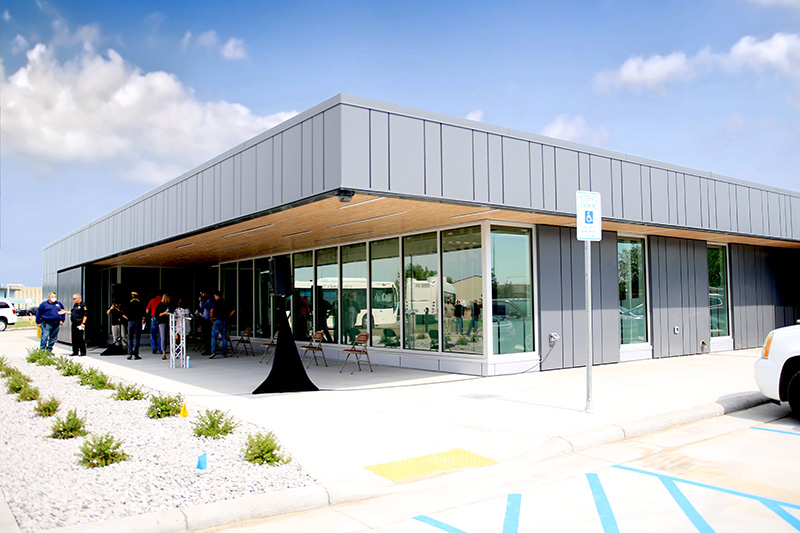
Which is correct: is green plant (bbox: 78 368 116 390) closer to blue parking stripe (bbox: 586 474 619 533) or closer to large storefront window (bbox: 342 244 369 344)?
large storefront window (bbox: 342 244 369 344)

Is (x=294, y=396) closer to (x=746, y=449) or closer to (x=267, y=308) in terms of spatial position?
(x=746, y=449)

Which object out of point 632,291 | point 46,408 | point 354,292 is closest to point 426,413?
point 46,408

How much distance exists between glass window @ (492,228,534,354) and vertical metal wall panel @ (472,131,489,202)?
211cm

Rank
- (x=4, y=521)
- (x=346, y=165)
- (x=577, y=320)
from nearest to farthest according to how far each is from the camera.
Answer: (x=4, y=521), (x=346, y=165), (x=577, y=320)

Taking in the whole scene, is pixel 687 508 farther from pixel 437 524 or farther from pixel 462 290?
pixel 462 290

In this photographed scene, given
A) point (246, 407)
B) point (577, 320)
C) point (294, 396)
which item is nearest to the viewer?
point (246, 407)

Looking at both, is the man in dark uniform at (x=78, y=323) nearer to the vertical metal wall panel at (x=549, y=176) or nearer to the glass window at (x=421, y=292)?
the glass window at (x=421, y=292)

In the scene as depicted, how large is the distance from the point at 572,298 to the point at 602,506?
8397 mm

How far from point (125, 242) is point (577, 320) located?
1332cm

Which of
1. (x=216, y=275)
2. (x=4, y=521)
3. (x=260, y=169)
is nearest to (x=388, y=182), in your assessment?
(x=260, y=169)

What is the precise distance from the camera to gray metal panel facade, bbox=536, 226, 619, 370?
40.3 feet

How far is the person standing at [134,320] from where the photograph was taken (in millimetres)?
15953

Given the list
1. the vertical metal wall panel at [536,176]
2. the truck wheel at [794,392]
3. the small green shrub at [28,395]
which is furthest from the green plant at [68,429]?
the truck wheel at [794,392]

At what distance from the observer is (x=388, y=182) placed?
8.55 meters
